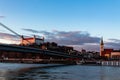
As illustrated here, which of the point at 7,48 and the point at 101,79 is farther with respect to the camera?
the point at 7,48

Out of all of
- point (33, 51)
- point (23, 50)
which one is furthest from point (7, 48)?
point (33, 51)

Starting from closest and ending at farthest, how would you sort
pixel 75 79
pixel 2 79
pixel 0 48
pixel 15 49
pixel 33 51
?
pixel 2 79
pixel 75 79
pixel 0 48
pixel 15 49
pixel 33 51

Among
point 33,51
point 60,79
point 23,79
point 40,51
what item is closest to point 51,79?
point 60,79

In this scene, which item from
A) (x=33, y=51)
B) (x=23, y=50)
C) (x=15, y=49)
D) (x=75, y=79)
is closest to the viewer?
(x=75, y=79)

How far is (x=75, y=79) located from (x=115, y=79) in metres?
8.90

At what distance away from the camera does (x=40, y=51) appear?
521ft

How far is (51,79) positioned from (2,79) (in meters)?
9.64

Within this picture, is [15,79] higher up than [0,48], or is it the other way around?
[0,48]

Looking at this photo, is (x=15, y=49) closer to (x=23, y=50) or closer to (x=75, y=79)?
(x=23, y=50)

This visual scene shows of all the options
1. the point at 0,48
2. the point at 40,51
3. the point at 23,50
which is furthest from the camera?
the point at 40,51

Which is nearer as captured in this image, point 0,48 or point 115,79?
point 115,79

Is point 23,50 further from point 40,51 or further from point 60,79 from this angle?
point 60,79

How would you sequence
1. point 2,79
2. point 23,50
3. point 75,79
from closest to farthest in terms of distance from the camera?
point 2,79 → point 75,79 → point 23,50

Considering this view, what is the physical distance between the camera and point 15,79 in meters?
63.2
